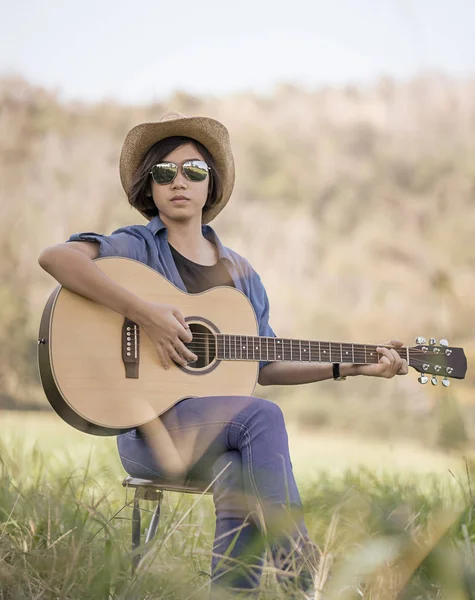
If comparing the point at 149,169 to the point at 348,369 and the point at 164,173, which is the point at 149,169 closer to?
the point at 164,173

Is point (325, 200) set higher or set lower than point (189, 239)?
higher

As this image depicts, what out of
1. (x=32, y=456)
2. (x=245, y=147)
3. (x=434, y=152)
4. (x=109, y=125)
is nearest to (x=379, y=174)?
(x=434, y=152)

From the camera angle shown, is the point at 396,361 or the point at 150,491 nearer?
the point at 150,491

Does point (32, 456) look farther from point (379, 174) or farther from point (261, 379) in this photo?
point (379, 174)

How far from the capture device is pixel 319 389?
42.7 ft

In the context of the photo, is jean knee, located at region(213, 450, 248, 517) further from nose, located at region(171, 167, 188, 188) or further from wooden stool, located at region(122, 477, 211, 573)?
nose, located at region(171, 167, 188, 188)

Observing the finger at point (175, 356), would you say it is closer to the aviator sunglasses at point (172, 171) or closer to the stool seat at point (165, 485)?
the stool seat at point (165, 485)

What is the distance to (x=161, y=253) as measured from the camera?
246 cm

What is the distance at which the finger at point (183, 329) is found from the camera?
2240 mm

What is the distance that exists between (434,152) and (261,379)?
15.5m

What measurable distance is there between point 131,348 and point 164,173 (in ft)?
1.79

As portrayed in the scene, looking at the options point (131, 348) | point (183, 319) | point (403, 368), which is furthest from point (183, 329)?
point (403, 368)

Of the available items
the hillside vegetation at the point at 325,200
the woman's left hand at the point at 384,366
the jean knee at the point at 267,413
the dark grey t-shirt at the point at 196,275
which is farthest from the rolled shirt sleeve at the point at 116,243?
the hillside vegetation at the point at 325,200

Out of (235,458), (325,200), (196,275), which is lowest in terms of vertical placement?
(235,458)
